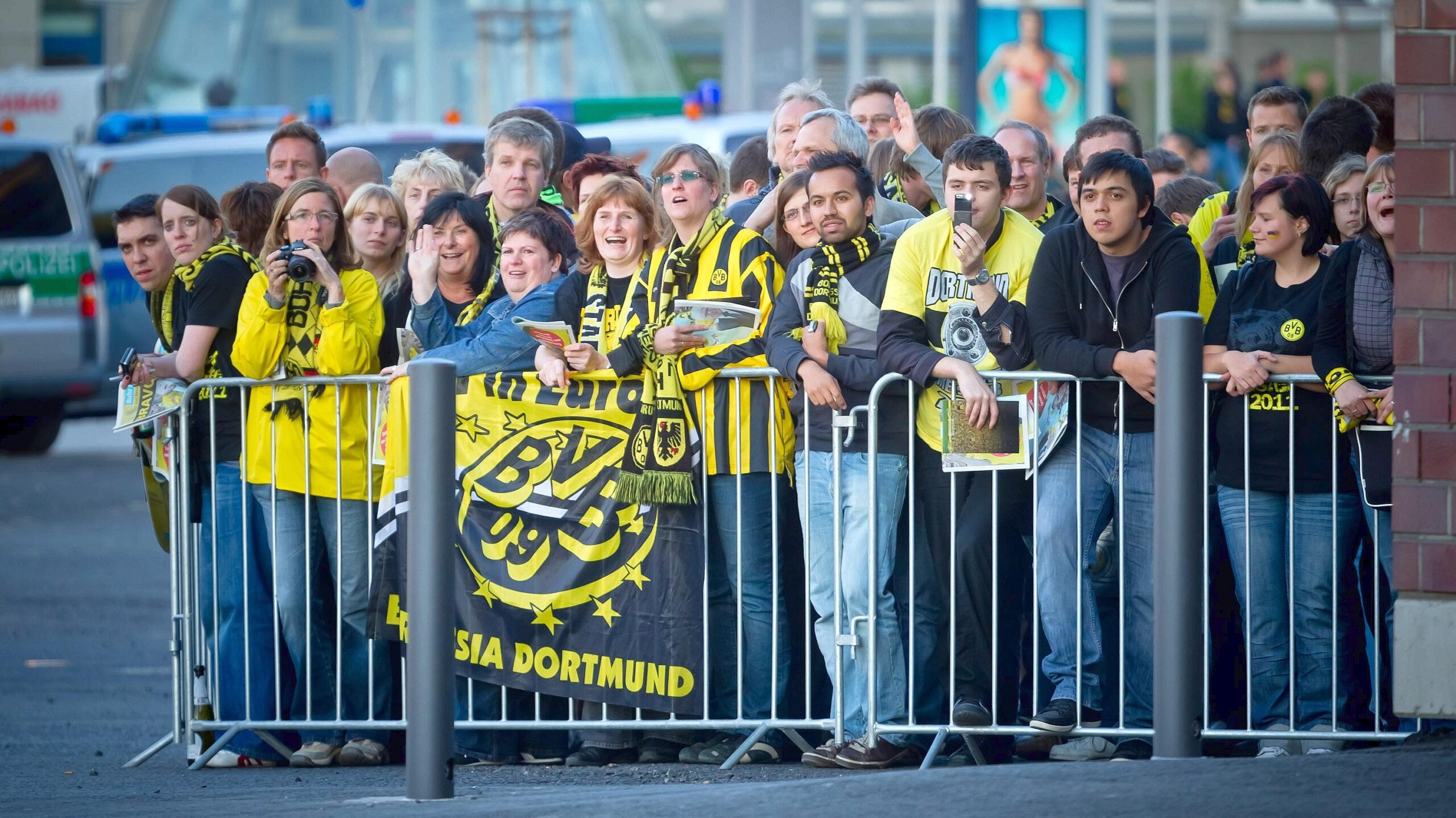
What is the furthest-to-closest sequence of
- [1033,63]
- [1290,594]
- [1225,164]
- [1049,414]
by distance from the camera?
[1225,164] → [1033,63] → [1049,414] → [1290,594]

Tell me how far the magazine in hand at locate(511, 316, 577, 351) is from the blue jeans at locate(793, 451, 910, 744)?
847 millimetres

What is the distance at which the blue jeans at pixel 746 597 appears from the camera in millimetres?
6582

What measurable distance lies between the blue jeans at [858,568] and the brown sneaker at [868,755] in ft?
0.23

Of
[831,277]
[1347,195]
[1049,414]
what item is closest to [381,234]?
[831,277]

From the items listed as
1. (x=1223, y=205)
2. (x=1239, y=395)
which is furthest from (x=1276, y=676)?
(x=1223, y=205)

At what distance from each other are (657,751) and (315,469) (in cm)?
150

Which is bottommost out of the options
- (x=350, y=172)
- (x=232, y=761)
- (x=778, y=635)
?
(x=232, y=761)

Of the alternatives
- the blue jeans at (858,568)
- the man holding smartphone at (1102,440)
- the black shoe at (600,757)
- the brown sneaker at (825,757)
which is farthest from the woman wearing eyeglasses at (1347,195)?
the black shoe at (600,757)

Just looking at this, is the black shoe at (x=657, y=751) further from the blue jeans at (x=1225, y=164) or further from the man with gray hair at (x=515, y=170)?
the blue jeans at (x=1225, y=164)

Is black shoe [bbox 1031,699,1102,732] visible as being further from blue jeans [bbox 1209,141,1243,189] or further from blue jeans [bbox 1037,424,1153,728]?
blue jeans [bbox 1209,141,1243,189]

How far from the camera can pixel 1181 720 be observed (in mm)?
5148

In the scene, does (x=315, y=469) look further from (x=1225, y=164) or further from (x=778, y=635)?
(x=1225, y=164)

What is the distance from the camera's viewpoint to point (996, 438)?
20.4 ft

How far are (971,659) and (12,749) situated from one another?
3553mm
